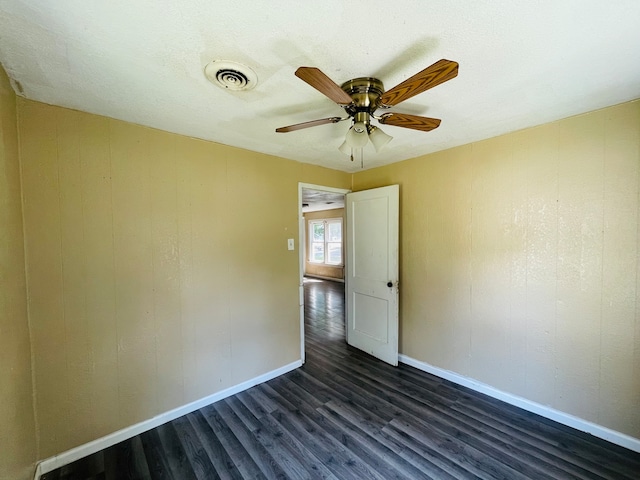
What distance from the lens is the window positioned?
8.13 metres

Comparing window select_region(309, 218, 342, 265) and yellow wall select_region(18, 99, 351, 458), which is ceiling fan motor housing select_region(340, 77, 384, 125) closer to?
yellow wall select_region(18, 99, 351, 458)

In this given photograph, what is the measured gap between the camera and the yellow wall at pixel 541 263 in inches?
68.1

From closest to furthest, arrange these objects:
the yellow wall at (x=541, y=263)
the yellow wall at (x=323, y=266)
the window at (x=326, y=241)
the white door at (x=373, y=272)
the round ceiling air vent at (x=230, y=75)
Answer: the round ceiling air vent at (x=230, y=75) < the yellow wall at (x=541, y=263) < the white door at (x=373, y=272) < the yellow wall at (x=323, y=266) < the window at (x=326, y=241)

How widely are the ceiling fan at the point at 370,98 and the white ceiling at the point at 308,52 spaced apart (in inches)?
3.3

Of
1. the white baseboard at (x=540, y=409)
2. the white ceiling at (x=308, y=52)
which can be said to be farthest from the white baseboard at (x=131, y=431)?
the white ceiling at (x=308, y=52)

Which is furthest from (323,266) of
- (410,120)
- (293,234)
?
(410,120)

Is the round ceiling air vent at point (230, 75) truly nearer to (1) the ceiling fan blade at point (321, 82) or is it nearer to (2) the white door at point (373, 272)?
(1) the ceiling fan blade at point (321, 82)

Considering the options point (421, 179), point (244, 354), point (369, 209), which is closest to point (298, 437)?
point (244, 354)

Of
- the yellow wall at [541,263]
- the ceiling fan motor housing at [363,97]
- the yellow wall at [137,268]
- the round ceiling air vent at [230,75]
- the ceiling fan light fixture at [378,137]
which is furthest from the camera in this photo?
the yellow wall at [541,263]

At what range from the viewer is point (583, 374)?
6.13 feet

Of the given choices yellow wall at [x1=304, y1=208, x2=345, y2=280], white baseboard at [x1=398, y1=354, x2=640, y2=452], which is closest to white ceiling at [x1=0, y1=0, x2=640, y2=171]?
white baseboard at [x1=398, y1=354, x2=640, y2=452]

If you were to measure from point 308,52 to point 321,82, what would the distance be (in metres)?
0.26

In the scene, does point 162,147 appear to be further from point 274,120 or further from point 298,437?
point 298,437

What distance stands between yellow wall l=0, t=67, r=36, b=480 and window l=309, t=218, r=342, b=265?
6933 millimetres
